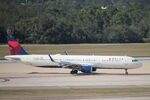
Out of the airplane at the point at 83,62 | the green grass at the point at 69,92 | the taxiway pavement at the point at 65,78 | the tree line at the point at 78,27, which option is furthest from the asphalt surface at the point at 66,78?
the tree line at the point at 78,27

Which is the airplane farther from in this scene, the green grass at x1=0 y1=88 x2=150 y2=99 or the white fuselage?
the green grass at x1=0 y1=88 x2=150 y2=99

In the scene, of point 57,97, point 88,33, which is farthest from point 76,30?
point 57,97

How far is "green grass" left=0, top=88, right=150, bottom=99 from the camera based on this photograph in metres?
39.9

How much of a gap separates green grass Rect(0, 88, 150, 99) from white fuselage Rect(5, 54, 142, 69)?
15.2 metres

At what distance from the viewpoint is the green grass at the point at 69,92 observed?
131ft

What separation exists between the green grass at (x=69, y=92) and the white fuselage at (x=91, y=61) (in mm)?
15192

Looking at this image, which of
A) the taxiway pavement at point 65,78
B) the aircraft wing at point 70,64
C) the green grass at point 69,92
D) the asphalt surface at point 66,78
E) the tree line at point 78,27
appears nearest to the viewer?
the green grass at point 69,92

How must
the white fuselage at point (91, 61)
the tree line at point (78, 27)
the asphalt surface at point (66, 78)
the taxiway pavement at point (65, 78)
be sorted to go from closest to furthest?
the asphalt surface at point (66, 78) < the taxiway pavement at point (65, 78) < the white fuselage at point (91, 61) < the tree line at point (78, 27)

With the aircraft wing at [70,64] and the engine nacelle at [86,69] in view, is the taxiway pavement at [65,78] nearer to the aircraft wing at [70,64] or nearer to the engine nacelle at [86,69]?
the engine nacelle at [86,69]

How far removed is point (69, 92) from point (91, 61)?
18311 mm

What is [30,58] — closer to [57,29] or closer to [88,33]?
Result: [57,29]

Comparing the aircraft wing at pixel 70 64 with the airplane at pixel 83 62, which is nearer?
the airplane at pixel 83 62

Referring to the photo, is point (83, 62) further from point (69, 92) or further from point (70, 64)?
point (69, 92)

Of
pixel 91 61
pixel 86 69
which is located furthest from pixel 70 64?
pixel 91 61
